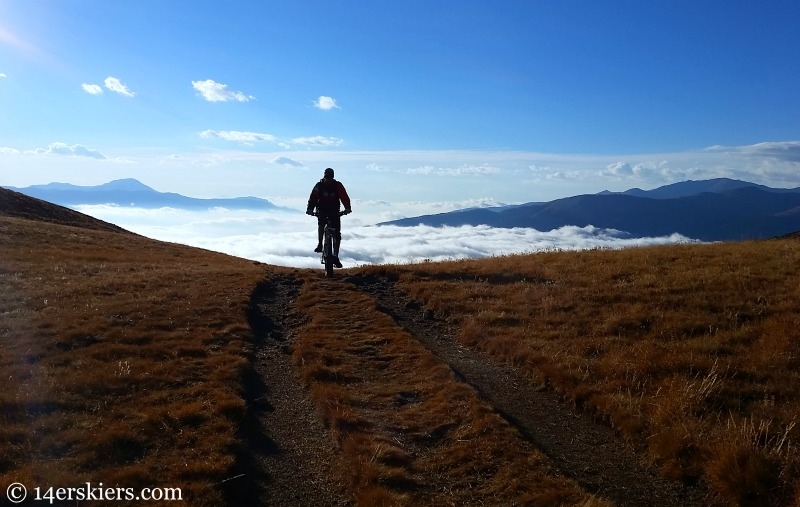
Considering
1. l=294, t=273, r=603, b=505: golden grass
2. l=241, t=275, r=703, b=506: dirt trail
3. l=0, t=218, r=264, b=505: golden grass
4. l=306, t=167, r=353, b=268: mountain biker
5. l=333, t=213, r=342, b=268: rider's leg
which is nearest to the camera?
l=294, t=273, r=603, b=505: golden grass

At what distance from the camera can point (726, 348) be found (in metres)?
9.47

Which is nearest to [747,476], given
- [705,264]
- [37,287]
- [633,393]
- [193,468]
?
[633,393]

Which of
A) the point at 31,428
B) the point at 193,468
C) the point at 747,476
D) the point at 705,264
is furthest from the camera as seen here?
the point at 705,264

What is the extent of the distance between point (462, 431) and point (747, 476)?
3357 millimetres

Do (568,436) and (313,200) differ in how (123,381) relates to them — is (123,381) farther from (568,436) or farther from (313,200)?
(313,200)

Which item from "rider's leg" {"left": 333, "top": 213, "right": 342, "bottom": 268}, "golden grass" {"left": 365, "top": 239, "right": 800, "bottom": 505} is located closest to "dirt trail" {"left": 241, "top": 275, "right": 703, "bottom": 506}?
"golden grass" {"left": 365, "top": 239, "right": 800, "bottom": 505}

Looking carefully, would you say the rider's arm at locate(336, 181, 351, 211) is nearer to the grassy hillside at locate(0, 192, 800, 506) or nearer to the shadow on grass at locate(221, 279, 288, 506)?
the grassy hillside at locate(0, 192, 800, 506)

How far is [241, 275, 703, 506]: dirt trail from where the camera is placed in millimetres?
6289

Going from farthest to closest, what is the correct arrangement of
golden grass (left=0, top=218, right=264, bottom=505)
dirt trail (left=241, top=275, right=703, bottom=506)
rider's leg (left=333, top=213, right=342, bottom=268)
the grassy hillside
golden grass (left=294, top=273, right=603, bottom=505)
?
rider's leg (left=333, top=213, right=342, bottom=268)
golden grass (left=0, top=218, right=264, bottom=505)
the grassy hillside
dirt trail (left=241, top=275, right=703, bottom=506)
golden grass (left=294, top=273, right=603, bottom=505)

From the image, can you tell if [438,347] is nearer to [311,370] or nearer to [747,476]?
[311,370]

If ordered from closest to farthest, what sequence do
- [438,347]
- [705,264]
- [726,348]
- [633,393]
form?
1. [633,393]
2. [726,348]
3. [438,347]
4. [705,264]

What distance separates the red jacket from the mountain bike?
0.27 metres

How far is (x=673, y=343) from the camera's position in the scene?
395 inches

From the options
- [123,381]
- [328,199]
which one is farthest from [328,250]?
[123,381]
